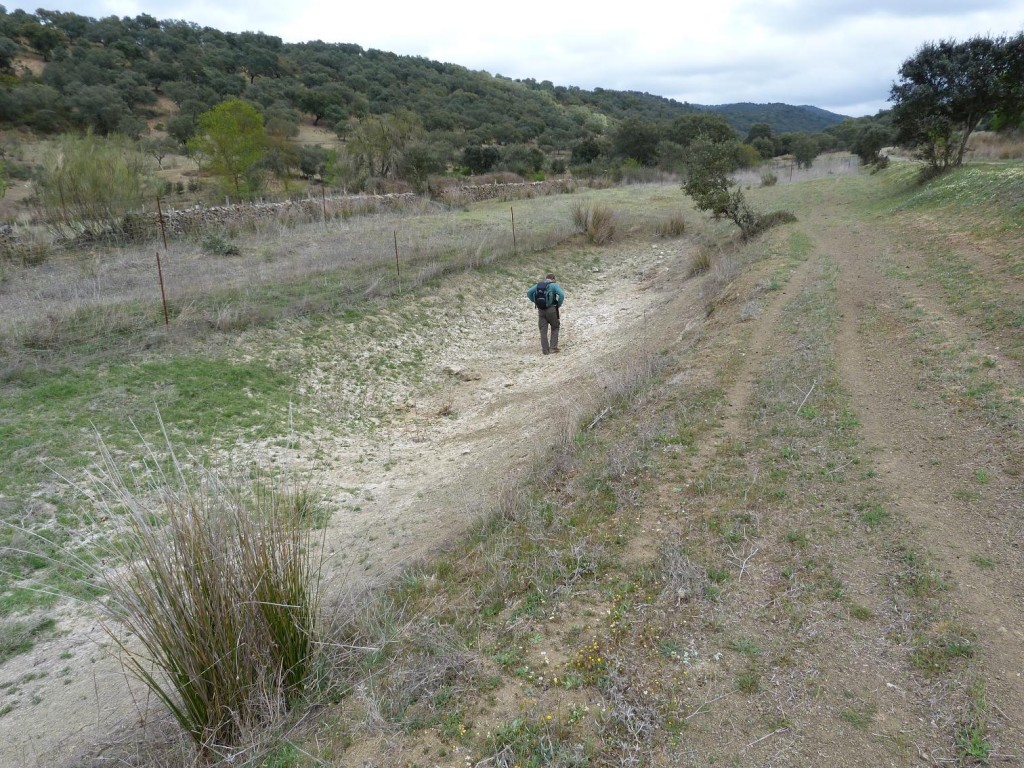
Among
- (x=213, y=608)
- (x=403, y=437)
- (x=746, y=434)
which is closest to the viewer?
(x=213, y=608)

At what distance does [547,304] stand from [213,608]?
10.4 m

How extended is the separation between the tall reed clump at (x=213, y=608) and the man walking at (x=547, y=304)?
9.78 metres

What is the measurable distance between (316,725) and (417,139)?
3422 centimetres

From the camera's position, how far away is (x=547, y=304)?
42.4ft

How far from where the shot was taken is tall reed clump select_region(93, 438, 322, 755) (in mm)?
3209

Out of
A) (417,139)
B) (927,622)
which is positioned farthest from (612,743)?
(417,139)

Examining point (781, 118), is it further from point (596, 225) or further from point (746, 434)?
point (746, 434)

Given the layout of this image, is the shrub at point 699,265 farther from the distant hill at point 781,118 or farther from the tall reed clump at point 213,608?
the distant hill at point 781,118

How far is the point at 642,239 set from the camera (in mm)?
23219

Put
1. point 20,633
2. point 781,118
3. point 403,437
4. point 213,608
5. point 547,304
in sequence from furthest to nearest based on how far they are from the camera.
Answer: point 781,118, point 547,304, point 403,437, point 20,633, point 213,608

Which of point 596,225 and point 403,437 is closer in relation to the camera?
point 403,437

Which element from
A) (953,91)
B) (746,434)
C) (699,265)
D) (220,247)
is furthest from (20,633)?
(953,91)

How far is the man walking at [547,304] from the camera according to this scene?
12844mm

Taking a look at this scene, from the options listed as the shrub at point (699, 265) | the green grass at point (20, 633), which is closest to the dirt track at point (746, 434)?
the green grass at point (20, 633)
